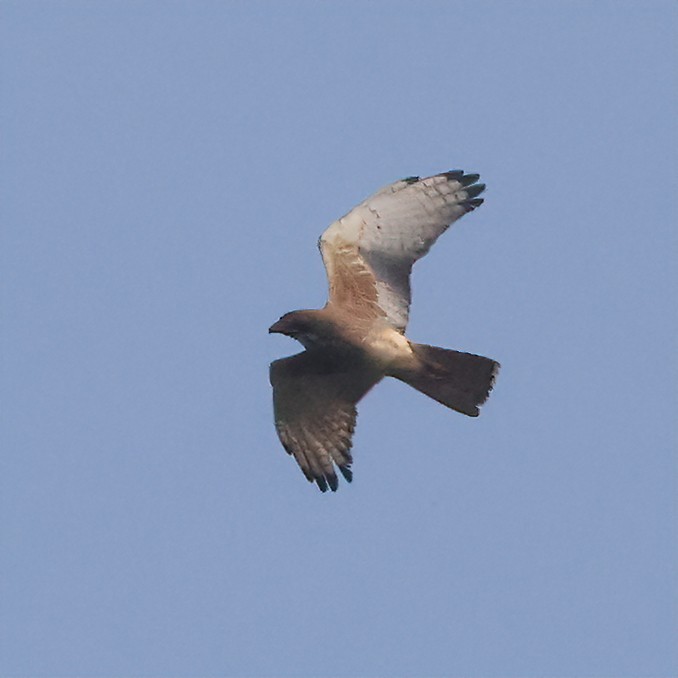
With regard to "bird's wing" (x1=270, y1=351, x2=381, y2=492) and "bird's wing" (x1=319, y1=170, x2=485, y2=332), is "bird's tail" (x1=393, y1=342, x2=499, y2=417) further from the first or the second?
"bird's wing" (x1=319, y1=170, x2=485, y2=332)

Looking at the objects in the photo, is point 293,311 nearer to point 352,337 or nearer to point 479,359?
point 352,337

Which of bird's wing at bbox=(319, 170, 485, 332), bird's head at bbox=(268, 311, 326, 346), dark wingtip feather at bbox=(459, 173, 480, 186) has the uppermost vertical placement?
dark wingtip feather at bbox=(459, 173, 480, 186)

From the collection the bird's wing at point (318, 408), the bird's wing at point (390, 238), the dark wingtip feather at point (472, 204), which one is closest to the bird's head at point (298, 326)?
the bird's wing at point (318, 408)

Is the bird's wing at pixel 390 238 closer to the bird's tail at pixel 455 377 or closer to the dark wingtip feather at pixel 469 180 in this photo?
the dark wingtip feather at pixel 469 180

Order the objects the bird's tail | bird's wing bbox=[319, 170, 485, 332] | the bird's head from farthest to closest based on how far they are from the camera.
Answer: bird's wing bbox=[319, 170, 485, 332] < the bird's head < the bird's tail

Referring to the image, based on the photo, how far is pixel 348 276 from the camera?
9.78 m

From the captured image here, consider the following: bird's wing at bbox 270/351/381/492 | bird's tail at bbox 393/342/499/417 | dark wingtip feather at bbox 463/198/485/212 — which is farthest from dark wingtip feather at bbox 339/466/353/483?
dark wingtip feather at bbox 463/198/485/212

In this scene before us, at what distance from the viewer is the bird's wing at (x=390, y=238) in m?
9.76

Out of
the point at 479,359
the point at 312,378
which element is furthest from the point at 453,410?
the point at 312,378

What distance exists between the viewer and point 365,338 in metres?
9.47

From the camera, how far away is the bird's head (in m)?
9.31

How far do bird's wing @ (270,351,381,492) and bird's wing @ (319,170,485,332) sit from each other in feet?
1.44

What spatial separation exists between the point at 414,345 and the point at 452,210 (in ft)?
3.65

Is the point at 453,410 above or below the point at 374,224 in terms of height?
below
